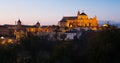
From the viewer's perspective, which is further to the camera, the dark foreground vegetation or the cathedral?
the cathedral

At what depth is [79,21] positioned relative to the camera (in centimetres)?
12562

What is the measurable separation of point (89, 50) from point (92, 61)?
119cm

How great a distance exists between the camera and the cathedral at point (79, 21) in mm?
123387

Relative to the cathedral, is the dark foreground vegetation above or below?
below

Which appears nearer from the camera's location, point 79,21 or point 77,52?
point 77,52

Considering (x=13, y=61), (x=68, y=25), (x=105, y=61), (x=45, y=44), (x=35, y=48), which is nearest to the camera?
(x=105, y=61)

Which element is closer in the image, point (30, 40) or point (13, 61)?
point (13, 61)

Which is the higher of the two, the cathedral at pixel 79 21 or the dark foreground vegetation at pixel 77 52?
the cathedral at pixel 79 21

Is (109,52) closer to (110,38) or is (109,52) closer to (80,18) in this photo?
(110,38)

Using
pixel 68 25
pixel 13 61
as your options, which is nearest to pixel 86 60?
pixel 13 61

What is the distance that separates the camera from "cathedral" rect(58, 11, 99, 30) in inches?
4858

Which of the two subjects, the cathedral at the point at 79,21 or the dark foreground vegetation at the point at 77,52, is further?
the cathedral at the point at 79,21

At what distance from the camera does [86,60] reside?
30.0 m

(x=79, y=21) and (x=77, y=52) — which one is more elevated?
(x=79, y=21)
